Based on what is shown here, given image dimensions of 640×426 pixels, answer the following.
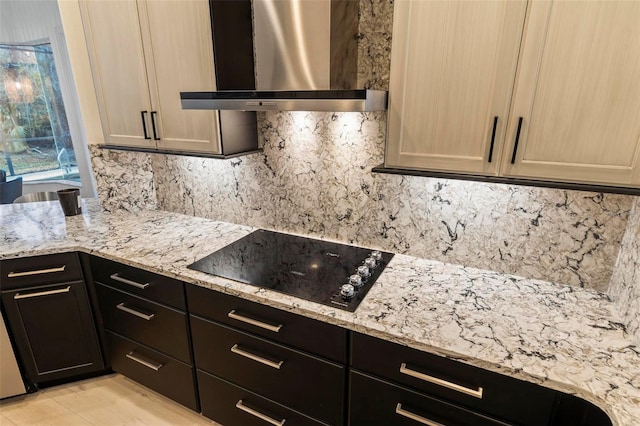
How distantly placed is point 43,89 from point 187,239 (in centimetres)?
398

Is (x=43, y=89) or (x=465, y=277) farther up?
(x=43, y=89)

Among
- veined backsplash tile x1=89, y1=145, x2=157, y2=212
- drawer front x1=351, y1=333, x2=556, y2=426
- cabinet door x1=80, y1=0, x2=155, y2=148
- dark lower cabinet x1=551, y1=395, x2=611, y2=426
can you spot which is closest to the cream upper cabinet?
cabinet door x1=80, y1=0, x2=155, y2=148

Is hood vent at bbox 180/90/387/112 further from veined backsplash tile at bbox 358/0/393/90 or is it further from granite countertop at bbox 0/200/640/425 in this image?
granite countertop at bbox 0/200/640/425

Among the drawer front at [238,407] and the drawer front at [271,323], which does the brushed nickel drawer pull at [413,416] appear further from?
the drawer front at [238,407]

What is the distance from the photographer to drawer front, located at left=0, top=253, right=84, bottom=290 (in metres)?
1.89

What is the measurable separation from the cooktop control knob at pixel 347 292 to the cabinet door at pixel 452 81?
581 millimetres

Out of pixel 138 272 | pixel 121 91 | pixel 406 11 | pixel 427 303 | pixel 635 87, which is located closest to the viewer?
pixel 635 87

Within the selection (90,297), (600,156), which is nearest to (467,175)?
(600,156)

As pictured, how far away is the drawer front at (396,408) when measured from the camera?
123cm

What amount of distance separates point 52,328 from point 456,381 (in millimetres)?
2214

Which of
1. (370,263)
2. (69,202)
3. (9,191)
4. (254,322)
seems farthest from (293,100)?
(9,191)

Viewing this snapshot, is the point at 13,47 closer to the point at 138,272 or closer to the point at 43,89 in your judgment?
the point at 43,89

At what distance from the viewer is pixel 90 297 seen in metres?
2.06

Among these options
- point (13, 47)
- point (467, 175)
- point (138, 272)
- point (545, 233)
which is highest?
point (13, 47)
